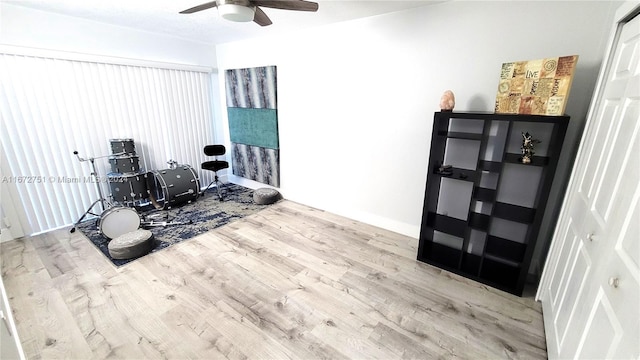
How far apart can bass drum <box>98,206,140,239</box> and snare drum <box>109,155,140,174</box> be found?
2.30 ft

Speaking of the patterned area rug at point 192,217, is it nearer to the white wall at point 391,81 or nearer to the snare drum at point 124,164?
the snare drum at point 124,164

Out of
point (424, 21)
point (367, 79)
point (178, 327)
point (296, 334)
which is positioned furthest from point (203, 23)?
point (296, 334)

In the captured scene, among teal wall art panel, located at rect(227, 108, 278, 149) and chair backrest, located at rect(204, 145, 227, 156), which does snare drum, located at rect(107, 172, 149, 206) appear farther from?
teal wall art panel, located at rect(227, 108, 278, 149)

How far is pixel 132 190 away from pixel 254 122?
195 centimetres

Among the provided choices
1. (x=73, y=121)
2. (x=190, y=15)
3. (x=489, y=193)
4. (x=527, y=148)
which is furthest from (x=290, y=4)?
(x=73, y=121)

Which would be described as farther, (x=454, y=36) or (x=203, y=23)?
(x=203, y=23)

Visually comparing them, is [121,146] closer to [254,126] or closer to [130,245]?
[130,245]

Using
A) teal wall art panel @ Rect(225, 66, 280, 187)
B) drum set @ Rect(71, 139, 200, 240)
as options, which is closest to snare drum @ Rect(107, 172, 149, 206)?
drum set @ Rect(71, 139, 200, 240)

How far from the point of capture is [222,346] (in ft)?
5.58

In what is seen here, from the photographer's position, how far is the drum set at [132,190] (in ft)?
9.52

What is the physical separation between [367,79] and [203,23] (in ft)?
6.96

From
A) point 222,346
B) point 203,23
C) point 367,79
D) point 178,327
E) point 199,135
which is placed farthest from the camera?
point 199,135

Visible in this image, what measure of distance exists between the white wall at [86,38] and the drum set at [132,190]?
1180mm

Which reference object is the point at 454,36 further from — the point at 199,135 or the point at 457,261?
the point at 199,135
